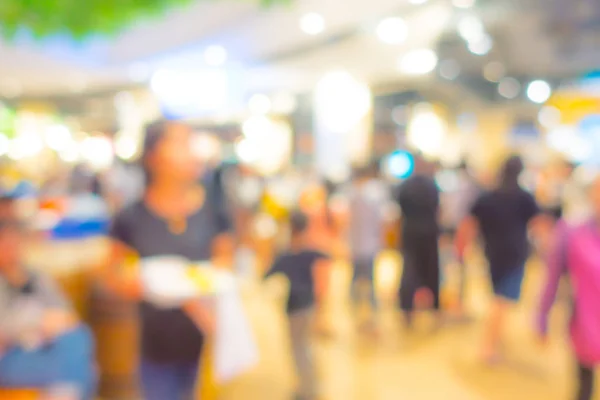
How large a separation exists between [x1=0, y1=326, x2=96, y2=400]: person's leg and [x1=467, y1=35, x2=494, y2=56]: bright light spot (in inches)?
387

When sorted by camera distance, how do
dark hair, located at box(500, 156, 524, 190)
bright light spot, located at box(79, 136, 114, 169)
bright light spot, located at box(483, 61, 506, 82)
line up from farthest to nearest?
bright light spot, located at box(79, 136, 114, 169) < bright light spot, located at box(483, 61, 506, 82) < dark hair, located at box(500, 156, 524, 190)

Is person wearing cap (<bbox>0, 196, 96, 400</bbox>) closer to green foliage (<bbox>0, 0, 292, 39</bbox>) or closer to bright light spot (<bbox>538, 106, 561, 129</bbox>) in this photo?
green foliage (<bbox>0, 0, 292, 39</bbox>)

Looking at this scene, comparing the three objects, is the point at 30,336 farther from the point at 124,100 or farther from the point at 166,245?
the point at 124,100

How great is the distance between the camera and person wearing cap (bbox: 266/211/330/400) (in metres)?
3.80

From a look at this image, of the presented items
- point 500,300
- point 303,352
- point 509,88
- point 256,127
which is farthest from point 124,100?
point 303,352

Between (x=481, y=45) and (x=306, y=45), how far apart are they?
11.1 ft

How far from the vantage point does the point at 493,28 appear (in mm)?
9969

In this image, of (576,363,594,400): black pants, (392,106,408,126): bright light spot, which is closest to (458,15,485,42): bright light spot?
(392,106,408,126): bright light spot

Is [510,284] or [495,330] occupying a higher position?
[510,284]

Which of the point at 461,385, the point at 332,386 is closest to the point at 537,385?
the point at 461,385

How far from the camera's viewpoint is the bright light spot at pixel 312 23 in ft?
27.5

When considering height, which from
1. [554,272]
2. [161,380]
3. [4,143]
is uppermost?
[4,143]

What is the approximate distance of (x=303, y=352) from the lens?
12.4 ft

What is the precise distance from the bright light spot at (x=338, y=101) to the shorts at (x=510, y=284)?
7.95 meters
